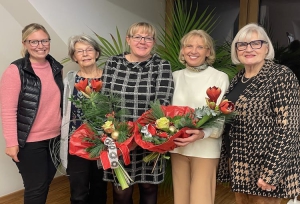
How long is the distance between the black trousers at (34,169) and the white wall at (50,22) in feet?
3.07

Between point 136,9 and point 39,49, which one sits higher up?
point 136,9

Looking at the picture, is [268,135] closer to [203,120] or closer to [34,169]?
[203,120]

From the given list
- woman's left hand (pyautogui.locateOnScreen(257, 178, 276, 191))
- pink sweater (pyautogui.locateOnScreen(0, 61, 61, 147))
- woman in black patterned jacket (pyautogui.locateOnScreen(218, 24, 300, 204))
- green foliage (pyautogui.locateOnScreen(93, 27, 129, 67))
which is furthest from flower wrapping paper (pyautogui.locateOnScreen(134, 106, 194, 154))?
green foliage (pyautogui.locateOnScreen(93, 27, 129, 67))

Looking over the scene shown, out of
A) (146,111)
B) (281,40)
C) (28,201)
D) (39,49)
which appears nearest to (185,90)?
(146,111)

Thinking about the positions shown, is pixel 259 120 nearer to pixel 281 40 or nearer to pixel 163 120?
pixel 163 120

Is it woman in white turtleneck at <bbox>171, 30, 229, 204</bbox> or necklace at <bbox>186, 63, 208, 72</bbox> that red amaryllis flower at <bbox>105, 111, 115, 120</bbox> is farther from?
necklace at <bbox>186, 63, 208, 72</bbox>

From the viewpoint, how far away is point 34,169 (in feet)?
6.31

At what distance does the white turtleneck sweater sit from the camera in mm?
1795

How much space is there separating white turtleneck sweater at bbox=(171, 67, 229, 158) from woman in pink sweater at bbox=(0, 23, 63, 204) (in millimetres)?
788

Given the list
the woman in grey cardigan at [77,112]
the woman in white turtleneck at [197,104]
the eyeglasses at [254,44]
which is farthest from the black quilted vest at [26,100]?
the eyeglasses at [254,44]

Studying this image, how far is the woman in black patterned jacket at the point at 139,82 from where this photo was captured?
70.6 inches

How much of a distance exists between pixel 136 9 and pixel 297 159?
2657mm

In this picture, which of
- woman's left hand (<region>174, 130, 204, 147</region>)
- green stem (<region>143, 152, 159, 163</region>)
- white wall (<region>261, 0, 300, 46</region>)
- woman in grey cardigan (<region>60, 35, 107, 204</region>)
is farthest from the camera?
white wall (<region>261, 0, 300, 46</region>)

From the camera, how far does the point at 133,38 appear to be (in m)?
1.83
